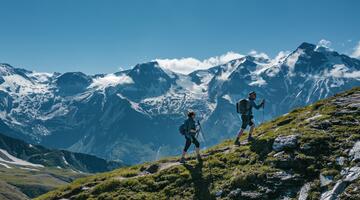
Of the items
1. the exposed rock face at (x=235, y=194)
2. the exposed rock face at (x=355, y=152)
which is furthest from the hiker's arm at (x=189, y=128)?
the exposed rock face at (x=355, y=152)

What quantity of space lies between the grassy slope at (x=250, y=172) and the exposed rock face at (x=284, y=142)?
32 centimetres

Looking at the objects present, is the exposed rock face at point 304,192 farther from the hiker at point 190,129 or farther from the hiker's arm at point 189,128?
the hiker's arm at point 189,128

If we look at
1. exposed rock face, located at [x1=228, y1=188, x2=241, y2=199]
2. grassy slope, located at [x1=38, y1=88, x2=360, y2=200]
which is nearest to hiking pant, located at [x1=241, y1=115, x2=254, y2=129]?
grassy slope, located at [x1=38, y1=88, x2=360, y2=200]

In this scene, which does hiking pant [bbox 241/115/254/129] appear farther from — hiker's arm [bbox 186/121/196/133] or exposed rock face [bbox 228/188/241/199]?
exposed rock face [bbox 228/188/241/199]

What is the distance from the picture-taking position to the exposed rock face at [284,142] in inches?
1180

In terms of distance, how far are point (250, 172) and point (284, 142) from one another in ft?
12.0

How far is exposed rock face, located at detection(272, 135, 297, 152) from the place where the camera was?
30.0 meters

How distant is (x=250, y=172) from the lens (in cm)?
2814

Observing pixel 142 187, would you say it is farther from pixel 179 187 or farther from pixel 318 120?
pixel 318 120

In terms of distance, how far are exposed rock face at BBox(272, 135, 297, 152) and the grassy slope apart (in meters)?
0.32

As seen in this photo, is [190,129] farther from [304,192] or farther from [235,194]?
[304,192]

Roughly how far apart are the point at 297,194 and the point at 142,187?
31.1ft

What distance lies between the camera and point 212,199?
1059 inches

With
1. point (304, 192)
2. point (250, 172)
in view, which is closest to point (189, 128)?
point (250, 172)
